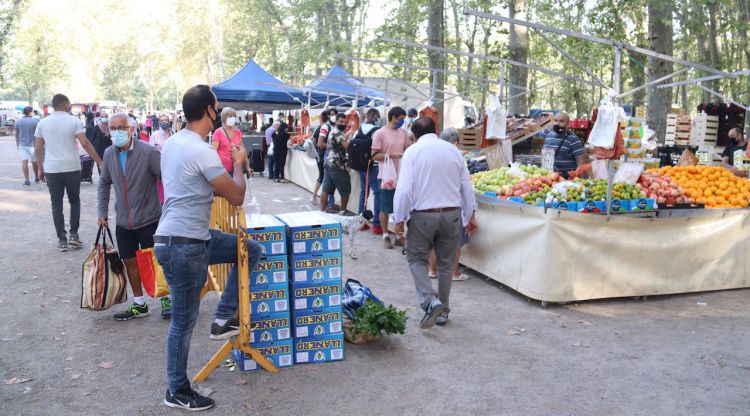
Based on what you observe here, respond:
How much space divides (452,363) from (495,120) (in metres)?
4.97

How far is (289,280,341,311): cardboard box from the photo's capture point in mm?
4836

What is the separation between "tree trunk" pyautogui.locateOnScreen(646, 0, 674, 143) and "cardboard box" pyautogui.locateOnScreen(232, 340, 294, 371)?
14.7 meters

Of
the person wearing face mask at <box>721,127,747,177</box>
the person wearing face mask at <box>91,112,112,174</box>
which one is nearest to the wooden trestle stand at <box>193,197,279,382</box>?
the person wearing face mask at <box>91,112,112,174</box>

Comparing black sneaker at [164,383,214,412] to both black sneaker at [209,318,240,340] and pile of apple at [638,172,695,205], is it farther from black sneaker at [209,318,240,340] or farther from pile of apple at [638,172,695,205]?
pile of apple at [638,172,695,205]

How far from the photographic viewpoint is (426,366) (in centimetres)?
497

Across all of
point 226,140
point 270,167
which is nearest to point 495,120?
point 226,140

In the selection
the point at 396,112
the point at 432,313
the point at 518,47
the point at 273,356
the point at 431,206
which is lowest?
the point at 273,356

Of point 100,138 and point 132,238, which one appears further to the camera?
point 100,138

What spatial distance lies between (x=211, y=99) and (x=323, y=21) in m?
36.7

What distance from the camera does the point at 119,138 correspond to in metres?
5.58

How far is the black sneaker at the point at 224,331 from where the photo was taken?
4.51 m

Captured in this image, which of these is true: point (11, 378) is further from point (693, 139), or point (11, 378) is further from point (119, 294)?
point (693, 139)

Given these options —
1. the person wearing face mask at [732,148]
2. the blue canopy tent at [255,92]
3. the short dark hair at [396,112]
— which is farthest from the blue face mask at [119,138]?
the blue canopy tent at [255,92]

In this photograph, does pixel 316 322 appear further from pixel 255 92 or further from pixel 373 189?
pixel 255 92
